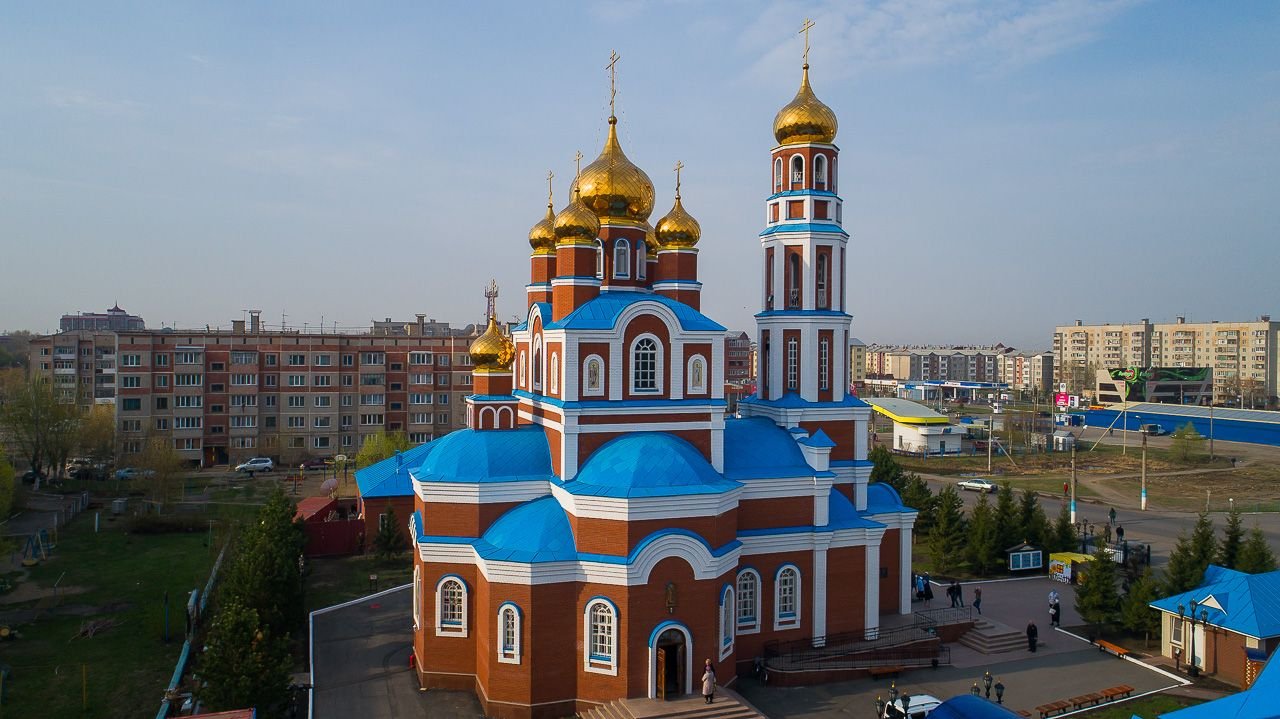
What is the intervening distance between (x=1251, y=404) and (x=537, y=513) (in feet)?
307

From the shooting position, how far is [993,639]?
19016 millimetres

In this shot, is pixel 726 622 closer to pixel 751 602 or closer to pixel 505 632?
pixel 751 602

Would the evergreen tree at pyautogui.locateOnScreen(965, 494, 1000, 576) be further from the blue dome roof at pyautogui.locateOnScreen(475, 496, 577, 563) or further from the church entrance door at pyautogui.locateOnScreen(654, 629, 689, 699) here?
the blue dome roof at pyautogui.locateOnScreen(475, 496, 577, 563)

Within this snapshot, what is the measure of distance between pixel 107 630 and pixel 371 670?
8.04 m

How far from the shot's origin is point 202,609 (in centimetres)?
2078

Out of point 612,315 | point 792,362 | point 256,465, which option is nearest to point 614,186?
point 612,315

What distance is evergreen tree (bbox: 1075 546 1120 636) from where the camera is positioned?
19328mm

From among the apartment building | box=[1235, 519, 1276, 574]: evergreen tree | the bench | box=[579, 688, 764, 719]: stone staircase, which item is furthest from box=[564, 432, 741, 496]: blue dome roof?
the apartment building

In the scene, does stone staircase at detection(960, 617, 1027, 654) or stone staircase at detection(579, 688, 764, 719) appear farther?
stone staircase at detection(960, 617, 1027, 654)

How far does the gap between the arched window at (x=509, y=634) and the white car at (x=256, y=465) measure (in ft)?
109

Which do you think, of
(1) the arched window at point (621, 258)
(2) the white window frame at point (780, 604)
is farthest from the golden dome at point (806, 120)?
(2) the white window frame at point (780, 604)

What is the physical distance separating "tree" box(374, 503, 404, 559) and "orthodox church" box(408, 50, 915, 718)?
6.34 metres

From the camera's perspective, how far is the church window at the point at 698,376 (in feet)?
58.4

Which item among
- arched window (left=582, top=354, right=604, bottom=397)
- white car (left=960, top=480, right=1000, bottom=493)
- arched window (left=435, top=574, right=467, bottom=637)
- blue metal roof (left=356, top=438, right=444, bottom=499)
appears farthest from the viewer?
white car (left=960, top=480, right=1000, bottom=493)
